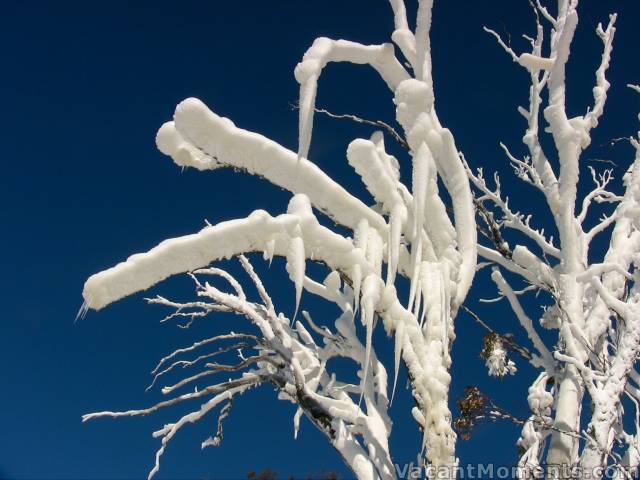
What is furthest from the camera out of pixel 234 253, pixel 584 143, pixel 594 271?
pixel 584 143

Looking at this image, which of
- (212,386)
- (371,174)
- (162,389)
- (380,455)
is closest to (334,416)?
(380,455)

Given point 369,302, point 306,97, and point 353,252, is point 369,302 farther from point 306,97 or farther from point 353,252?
point 306,97

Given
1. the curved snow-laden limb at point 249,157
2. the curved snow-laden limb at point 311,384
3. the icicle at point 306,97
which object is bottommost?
the curved snow-laden limb at point 311,384

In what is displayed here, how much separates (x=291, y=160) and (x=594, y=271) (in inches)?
116

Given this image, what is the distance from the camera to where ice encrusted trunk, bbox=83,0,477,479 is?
505 centimetres

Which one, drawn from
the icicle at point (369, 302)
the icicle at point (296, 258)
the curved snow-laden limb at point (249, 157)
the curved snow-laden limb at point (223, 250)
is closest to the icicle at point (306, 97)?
the curved snow-laden limb at point (249, 157)

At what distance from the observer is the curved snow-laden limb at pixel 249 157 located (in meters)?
5.30

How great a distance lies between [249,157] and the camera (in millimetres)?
5559

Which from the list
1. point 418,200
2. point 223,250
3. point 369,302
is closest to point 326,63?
point 418,200

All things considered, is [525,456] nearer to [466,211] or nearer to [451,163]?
[466,211]

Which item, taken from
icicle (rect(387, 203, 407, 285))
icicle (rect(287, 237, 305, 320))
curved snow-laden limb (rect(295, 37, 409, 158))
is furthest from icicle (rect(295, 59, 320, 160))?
icicle (rect(387, 203, 407, 285))

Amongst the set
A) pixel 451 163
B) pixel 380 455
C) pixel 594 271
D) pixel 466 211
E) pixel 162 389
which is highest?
pixel 451 163

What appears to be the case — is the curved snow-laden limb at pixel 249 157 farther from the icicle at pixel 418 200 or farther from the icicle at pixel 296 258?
the icicle at pixel 296 258

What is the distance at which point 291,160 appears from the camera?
5.64 meters
